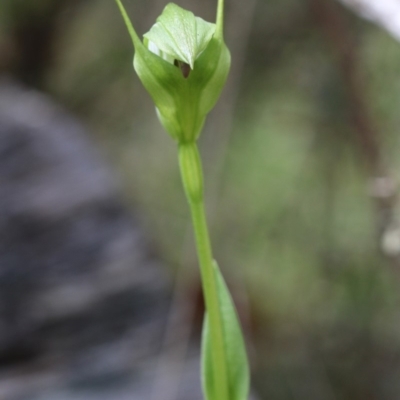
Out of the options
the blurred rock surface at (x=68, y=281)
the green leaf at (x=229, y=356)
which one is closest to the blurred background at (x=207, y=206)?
the blurred rock surface at (x=68, y=281)

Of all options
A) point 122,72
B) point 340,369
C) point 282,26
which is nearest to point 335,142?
point 282,26

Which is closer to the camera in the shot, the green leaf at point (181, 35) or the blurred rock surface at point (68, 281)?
the green leaf at point (181, 35)

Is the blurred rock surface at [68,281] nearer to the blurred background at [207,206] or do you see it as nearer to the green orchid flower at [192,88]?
the blurred background at [207,206]

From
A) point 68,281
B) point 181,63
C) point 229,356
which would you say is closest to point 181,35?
point 181,63

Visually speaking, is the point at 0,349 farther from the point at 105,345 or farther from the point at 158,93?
the point at 158,93

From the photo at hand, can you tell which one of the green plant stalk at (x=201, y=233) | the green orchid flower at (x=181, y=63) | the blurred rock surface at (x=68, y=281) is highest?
the green orchid flower at (x=181, y=63)

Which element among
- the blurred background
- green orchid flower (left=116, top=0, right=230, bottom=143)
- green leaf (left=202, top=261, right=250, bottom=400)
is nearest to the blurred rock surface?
the blurred background

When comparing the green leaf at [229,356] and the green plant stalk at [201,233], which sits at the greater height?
the green plant stalk at [201,233]

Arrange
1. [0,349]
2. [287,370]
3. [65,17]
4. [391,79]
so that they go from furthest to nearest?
[65,17] → [287,370] → [391,79] → [0,349]
